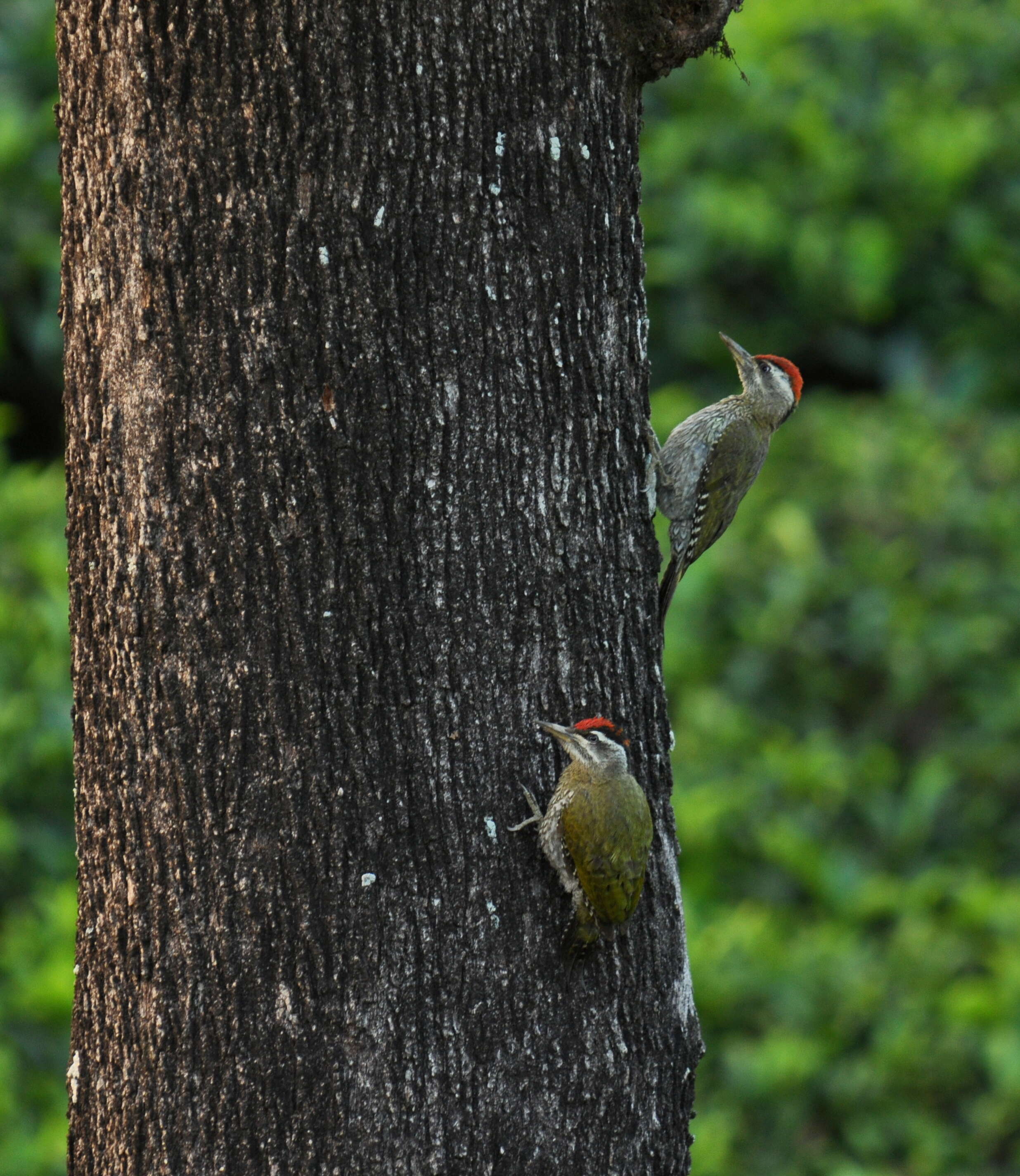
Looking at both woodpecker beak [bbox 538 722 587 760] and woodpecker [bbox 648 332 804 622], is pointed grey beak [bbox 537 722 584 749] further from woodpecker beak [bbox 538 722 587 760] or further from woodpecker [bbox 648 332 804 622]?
woodpecker [bbox 648 332 804 622]

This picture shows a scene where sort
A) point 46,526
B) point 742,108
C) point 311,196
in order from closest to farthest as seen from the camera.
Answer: point 311,196
point 46,526
point 742,108

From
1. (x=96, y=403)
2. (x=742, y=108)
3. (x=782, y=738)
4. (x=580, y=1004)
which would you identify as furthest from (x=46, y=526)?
(x=742, y=108)

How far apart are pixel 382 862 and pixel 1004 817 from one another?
442 centimetres

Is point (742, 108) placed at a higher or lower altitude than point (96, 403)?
higher

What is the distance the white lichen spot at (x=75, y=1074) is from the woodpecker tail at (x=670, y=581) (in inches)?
78.0

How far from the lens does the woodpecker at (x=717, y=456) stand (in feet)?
A: 15.4

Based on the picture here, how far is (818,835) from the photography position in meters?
6.23

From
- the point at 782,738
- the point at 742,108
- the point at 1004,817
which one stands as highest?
the point at 742,108

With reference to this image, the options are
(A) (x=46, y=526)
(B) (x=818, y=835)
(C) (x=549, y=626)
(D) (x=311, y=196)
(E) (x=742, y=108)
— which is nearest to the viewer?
(D) (x=311, y=196)

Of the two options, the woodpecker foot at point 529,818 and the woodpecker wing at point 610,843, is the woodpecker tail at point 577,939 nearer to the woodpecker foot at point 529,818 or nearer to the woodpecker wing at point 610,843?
the woodpecker wing at point 610,843

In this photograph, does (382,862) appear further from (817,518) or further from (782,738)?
(817,518)

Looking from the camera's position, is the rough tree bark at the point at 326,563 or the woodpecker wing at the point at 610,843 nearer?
the rough tree bark at the point at 326,563

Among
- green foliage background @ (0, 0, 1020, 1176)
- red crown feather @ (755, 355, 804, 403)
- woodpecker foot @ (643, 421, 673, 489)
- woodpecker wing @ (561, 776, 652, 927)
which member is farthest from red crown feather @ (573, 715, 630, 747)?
green foliage background @ (0, 0, 1020, 1176)

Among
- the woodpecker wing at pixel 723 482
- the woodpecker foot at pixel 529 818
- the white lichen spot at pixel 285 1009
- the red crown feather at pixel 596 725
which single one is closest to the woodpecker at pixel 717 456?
the woodpecker wing at pixel 723 482
